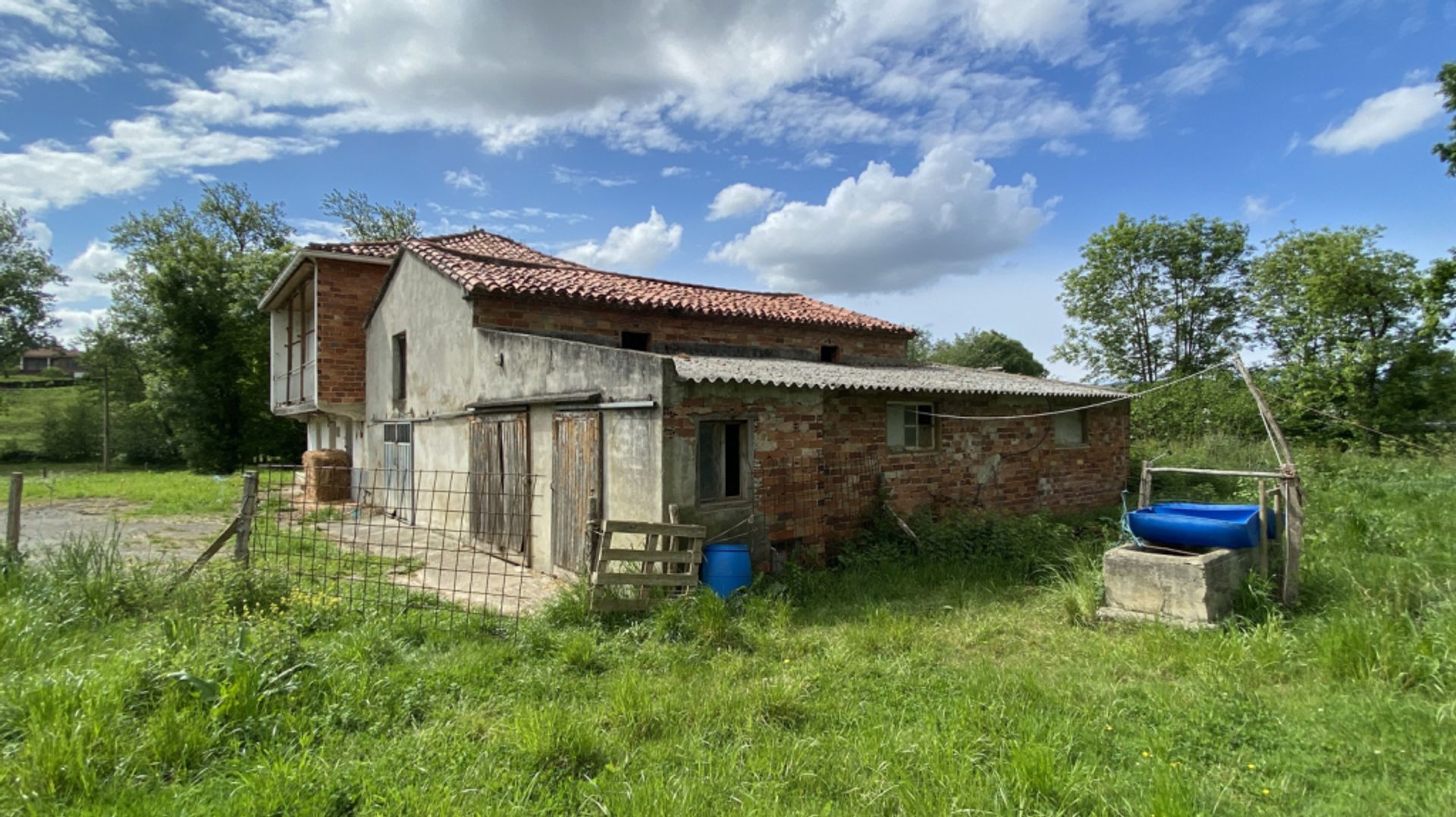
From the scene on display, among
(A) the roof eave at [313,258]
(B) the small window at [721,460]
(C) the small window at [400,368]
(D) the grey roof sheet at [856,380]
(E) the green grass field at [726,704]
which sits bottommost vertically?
(E) the green grass field at [726,704]

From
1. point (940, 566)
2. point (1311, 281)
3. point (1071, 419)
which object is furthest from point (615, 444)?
point (1311, 281)

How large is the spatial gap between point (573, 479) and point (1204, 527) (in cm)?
656

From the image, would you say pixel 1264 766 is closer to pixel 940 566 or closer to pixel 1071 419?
pixel 940 566

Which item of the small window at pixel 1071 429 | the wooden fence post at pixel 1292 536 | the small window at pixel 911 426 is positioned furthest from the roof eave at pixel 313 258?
the wooden fence post at pixel 1292 536

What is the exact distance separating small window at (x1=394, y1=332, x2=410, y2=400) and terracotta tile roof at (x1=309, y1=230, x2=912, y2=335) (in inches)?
76.2

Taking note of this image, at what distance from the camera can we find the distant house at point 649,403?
24.9ft

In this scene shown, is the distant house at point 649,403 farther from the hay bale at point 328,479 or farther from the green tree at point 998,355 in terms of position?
the green tree at point 998,355

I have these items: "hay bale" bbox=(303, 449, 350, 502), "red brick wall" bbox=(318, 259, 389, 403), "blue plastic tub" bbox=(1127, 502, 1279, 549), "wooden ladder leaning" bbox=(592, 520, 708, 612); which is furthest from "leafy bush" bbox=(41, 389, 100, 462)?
"blue plastic tub" bbox=(1127, 502, 1279, 549)

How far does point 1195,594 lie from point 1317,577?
178 cm

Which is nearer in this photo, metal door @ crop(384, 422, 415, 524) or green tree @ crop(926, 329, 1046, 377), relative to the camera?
metal door @ crop(384, 422, 415, 524)

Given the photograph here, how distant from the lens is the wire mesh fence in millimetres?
6379

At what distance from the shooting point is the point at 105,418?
101ft

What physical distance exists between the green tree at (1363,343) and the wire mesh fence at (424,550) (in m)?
22.2

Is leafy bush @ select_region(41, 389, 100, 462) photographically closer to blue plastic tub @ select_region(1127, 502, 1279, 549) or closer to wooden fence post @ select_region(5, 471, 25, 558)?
wooden fence post @ select_region(5, 471, 25, 558)
